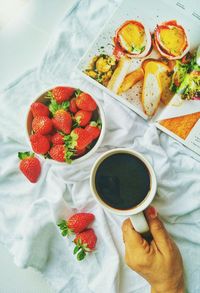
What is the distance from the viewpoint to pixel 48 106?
854 mm

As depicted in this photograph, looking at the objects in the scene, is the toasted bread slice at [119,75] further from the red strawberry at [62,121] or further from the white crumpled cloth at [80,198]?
the red strawberry at [62,121]

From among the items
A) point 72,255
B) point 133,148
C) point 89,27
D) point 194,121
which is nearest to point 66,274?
point 72,255

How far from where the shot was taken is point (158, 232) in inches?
31.5

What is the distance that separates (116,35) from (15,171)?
35 cm

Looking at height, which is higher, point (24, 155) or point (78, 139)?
point (78, 139)

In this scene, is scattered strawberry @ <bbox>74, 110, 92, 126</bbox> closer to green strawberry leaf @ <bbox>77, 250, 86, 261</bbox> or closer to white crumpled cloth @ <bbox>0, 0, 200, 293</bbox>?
white crumpled cloth @ <bbox>0, 0, 200, 293</bbox>

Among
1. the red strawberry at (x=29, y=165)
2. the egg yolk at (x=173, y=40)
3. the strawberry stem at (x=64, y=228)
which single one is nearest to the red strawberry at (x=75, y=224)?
the strawberry stem at (x=64, y=228)

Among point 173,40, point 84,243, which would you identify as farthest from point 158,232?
point 173,40

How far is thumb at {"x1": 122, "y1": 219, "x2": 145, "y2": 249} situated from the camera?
2.58ft

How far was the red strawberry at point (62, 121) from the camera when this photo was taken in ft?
2.69

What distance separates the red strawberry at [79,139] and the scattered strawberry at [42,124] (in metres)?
0.05

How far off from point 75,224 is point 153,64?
359mm

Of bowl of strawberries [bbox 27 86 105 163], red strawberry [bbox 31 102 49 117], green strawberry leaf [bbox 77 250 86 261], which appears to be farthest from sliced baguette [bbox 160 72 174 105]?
green strawberry leaf [bbox 77 250 86 261]

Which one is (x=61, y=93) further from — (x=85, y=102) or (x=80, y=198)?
(x=80, y=198)
